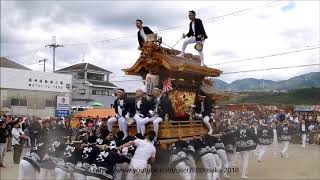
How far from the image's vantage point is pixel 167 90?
10.3 meters

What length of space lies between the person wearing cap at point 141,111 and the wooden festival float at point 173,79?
188 mm

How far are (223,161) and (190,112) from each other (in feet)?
5.56

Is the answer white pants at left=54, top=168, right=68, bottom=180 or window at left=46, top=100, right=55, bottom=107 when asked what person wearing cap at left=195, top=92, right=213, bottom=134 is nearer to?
white pants at left=54, top=168, right=68, bottom=180

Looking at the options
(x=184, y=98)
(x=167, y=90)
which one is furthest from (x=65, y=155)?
(x=184, y=98)

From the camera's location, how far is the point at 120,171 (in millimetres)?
8484

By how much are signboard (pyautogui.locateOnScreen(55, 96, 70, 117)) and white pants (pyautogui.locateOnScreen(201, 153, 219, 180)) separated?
15904mm

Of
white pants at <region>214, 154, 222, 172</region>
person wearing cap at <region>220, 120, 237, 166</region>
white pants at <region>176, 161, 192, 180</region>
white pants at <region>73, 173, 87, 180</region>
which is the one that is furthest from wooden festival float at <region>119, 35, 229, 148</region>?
white pants at <region>73, 173, 87, 180</region>

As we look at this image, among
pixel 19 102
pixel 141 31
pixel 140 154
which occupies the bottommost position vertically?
pixel 140 154

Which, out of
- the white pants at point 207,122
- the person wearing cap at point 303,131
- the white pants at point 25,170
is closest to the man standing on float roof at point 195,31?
the white pants at point 207,122

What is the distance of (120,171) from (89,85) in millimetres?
38148

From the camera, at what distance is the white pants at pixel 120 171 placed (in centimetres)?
836

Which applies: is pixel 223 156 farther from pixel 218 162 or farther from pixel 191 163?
pixel 191 163

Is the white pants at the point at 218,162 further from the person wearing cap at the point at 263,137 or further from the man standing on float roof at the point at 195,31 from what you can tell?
the person wearing cap at the point at 263,137

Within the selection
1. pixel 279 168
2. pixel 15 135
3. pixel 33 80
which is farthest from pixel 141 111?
pixel 33 80
